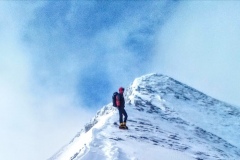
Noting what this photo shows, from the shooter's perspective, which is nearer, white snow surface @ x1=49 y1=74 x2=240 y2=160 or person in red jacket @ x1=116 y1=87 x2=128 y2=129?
white snow surface @ x1=49 y1=74 x2=240 y2=160

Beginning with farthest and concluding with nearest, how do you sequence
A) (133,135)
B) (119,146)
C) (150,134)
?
(150,134)
(133,135)
(119,146)

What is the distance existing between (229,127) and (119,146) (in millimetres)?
18237

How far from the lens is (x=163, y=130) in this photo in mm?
23281

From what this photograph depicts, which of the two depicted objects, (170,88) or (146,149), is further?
(170,88)

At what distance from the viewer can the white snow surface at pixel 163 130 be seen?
17.3m

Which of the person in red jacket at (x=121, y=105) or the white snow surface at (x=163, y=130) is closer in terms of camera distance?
the white snow surface at (x=163, y=130)

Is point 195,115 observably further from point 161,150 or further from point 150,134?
point 161,150

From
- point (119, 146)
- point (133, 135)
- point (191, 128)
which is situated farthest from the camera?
point (191, 128)

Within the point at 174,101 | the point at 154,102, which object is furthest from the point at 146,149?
the point at 174,101

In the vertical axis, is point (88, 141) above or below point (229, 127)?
below

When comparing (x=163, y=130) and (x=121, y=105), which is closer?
(x=121, y=105)

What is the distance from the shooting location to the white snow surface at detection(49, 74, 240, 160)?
1727 cm

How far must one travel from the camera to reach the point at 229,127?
33188 mm

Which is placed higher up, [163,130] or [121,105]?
[121,105]
